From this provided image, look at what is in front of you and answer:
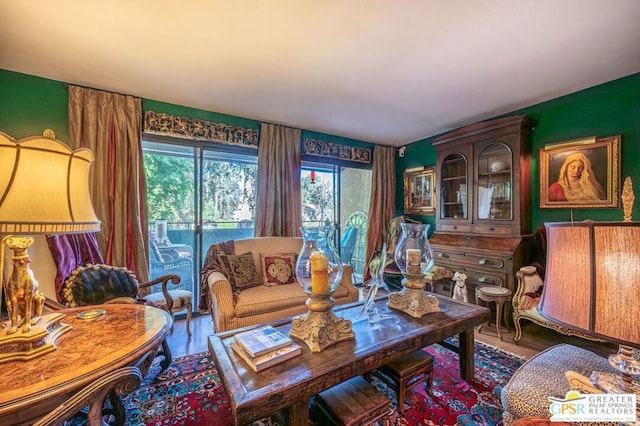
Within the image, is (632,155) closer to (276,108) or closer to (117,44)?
(276,108)

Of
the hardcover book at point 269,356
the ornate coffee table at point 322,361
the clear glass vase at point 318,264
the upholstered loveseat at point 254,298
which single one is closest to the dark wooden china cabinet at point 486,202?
the ornate coffee table at point 322,361

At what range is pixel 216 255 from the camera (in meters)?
2.62

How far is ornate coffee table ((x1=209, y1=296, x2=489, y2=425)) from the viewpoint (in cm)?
98

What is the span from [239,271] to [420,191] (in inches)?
122

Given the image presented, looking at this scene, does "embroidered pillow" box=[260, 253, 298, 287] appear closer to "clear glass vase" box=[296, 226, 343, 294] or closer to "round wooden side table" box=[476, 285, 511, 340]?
"clear glass vase" box=[296, 226, 343, 294]

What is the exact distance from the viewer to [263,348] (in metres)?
1.19

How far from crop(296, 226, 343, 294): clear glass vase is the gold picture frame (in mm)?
3028

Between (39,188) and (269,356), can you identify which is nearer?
(39,188)

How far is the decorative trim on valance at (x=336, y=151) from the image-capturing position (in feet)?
12.6

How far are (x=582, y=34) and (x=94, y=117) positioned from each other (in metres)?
4.05

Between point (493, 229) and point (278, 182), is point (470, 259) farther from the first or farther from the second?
point (278, 182)

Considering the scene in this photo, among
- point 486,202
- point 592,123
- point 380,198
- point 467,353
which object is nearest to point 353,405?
point 467,353

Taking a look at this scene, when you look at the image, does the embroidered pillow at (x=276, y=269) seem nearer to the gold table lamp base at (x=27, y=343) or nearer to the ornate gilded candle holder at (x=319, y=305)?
the ornate gilded candle holder at (x=319, y=305)

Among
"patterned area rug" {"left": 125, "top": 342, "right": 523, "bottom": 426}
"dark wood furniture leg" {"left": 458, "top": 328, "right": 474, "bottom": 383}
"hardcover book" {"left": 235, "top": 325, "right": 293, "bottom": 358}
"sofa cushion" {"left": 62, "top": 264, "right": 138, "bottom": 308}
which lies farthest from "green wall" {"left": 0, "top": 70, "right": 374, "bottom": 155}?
"dark wood furniture leg" {"left": 458, "top": 328, "right": 474, "bottom": 383}
